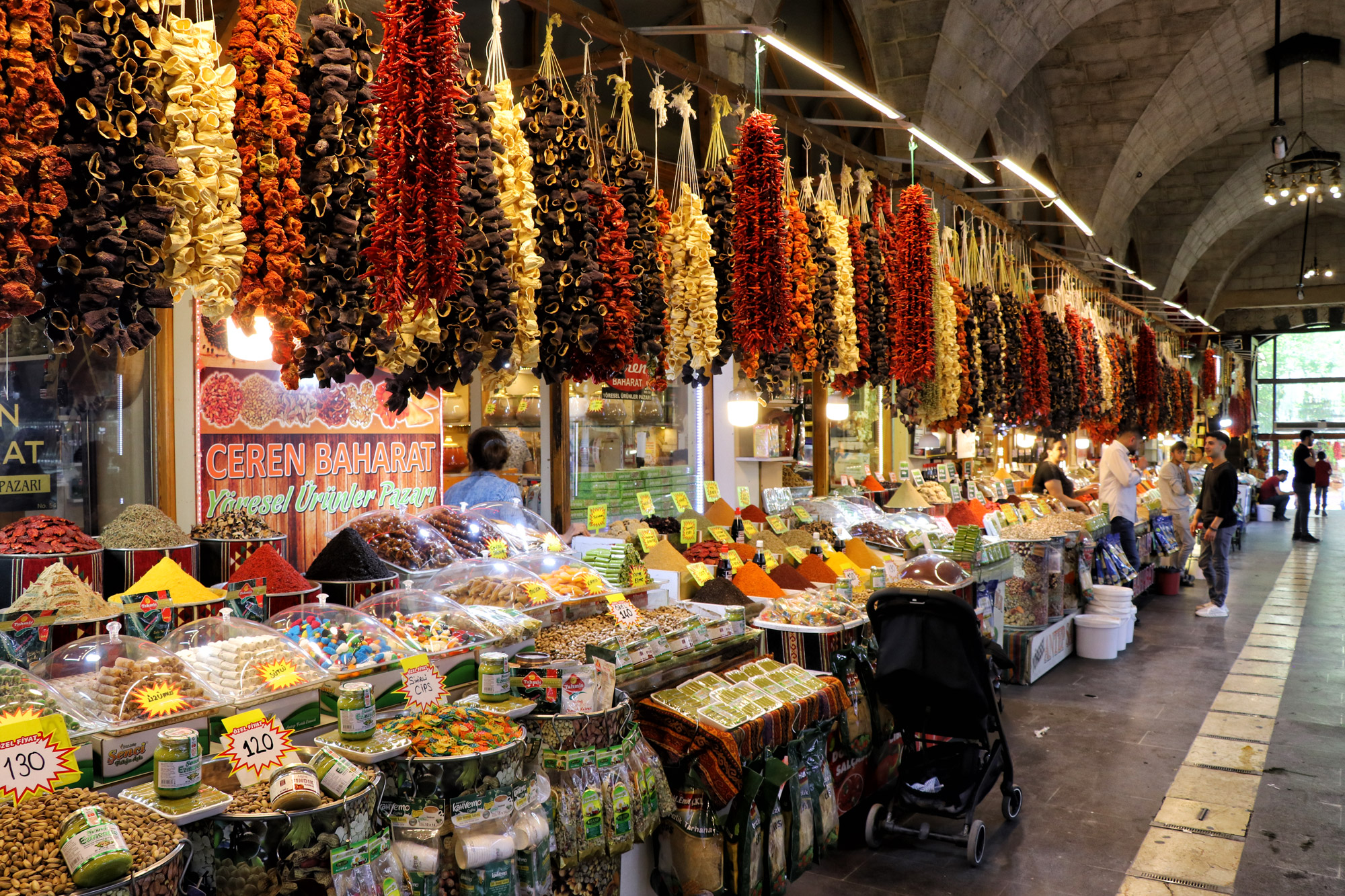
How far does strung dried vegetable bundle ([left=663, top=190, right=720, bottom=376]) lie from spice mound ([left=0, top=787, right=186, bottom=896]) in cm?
260

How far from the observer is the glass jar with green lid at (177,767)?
1.69 metres

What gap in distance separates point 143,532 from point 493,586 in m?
1.13

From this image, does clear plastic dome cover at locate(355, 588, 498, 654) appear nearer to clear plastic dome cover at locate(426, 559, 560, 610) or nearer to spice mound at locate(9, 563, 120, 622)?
clear plastic dome cover at locate(426, 559, 560, 610)

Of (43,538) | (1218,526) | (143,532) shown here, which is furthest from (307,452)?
(1218,526)

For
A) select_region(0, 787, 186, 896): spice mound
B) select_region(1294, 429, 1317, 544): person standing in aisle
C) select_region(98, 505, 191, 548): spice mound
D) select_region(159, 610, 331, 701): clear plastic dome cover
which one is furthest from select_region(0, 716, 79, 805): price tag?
select_region(1294, 429, 1317, 544): person standing in aisle

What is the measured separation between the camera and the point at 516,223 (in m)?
2.75

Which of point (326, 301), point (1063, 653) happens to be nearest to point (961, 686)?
point (326, 301)

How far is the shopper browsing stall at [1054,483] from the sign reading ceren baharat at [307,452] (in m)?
6.23

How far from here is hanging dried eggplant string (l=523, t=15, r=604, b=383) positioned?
9.59 ft

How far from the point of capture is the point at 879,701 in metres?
4.14

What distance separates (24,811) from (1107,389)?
36.6 ft

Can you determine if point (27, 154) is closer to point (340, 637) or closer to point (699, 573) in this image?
point (340, 637)

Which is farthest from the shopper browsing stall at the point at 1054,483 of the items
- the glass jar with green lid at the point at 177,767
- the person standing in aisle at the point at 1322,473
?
the person standing in aisle at the point at 1322,473

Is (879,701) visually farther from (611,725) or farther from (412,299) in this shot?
(412,299)
